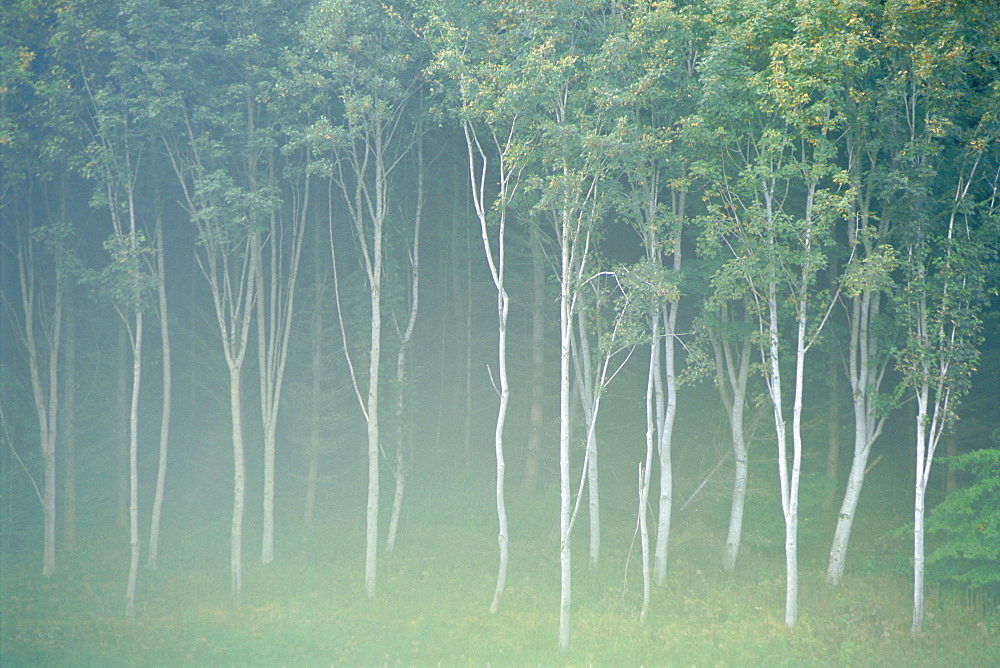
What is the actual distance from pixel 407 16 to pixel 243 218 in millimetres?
6260

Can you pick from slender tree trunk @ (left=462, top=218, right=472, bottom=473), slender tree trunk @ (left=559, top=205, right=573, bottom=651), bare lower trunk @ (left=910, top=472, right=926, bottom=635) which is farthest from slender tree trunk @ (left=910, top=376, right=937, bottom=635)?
slender tree trunk @ (left=462, top=218, right=472, bottom=473)

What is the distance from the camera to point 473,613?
60.1 ft

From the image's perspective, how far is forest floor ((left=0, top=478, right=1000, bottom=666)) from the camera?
16.3 m

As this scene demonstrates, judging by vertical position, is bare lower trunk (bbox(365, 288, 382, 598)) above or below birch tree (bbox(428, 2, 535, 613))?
below

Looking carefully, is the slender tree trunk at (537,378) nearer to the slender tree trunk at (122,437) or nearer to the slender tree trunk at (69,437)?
the slender tree trunk at (122,437)

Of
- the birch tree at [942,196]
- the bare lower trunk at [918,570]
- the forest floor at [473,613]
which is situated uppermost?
the birch tree at [942,196]

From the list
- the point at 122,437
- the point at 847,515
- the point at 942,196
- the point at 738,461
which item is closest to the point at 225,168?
the point at 122,437

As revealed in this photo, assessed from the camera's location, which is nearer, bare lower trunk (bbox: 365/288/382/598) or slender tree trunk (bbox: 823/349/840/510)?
bare lower trunk (bbox: 365/288/382/598)

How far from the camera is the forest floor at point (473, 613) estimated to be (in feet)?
53.4

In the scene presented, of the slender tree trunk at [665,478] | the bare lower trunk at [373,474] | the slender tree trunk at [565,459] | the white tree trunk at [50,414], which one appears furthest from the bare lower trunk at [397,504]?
the white tree trunk at [50,414]

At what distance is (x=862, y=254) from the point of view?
20844 millimetres

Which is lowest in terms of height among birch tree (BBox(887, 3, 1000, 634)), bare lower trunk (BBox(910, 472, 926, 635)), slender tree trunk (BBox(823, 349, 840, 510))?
bare lower trunk (BBox(910, 472, 926, 635))

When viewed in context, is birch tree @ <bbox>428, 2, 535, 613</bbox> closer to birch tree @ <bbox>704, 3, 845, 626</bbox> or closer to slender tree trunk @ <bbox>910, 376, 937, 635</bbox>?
birch tree @ <bbox>704, 3, 845, 626</bbox>

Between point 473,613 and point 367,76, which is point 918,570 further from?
point 367,76
